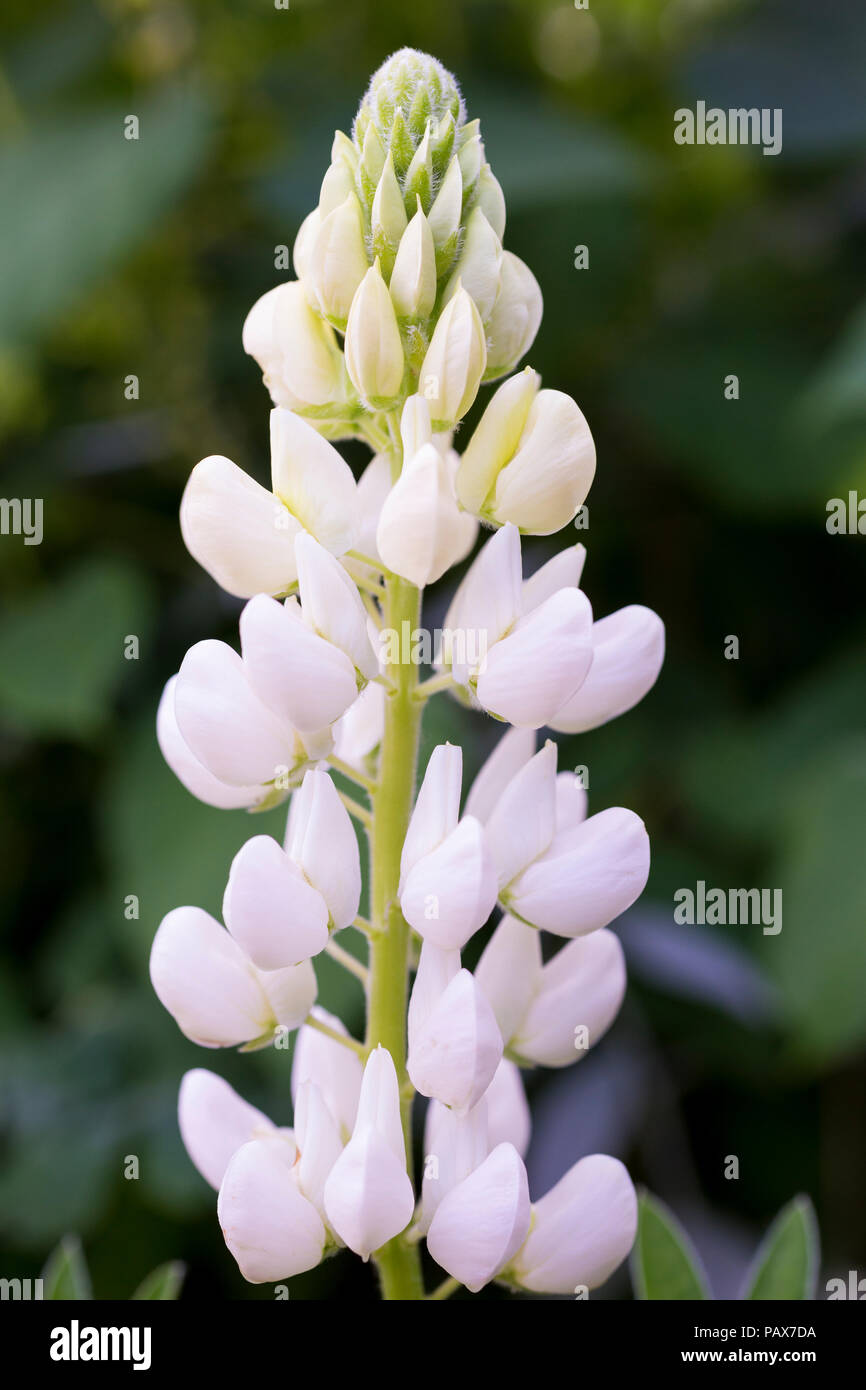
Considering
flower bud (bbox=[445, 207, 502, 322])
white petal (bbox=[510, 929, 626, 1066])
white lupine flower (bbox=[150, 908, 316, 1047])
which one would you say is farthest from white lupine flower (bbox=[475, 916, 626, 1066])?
flower bud (bbox=[445, 207, 502, 322])

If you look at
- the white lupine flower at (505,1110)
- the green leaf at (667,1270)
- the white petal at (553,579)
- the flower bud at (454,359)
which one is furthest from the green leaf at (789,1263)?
the flower bud at (454,359)

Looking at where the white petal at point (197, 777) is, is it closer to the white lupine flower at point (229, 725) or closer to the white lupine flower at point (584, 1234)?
the white lupine flower at point (229, 725)

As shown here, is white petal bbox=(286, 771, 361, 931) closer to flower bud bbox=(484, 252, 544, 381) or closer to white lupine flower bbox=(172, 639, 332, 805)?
white lupine flower bbox=(172, 639, 332, 805)

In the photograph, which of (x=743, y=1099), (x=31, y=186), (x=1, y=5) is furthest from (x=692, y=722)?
(x=1, y=5)

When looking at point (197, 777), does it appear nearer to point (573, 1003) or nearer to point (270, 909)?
point (270, 909)
